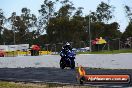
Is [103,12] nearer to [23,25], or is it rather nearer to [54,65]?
[23,25]

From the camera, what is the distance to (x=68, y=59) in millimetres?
21703

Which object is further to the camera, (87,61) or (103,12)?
(103,12)

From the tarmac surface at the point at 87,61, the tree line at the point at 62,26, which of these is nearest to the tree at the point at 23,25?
the tree line at the point at 62,26

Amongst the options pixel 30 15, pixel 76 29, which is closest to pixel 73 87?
pixel 76 29

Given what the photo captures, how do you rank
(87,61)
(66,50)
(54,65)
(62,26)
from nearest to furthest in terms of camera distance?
1. (87,61)
2. (66,50)
3. (54,65)
4. (62,26)

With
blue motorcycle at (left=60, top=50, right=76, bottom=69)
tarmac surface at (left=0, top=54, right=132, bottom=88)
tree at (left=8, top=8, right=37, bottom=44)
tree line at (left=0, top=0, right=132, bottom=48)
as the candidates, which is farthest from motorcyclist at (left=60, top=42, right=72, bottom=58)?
tree at (left=8, top=8, right=37, bottom=44)

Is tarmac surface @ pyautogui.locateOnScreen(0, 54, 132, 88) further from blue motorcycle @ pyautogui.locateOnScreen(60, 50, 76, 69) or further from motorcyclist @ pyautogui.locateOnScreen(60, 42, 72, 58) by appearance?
motorcyclist @ pyautogui.locateOnScreen(60, 42, 72, 58)

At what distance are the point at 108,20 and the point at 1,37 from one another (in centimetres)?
3187

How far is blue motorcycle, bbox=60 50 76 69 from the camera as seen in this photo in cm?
2144

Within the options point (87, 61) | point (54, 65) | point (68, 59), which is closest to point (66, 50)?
point (68, 59)

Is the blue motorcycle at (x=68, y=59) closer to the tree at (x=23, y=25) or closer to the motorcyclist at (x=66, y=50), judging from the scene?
the motorcyclist at (x=66, y=50)

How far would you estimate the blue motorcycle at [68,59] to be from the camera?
21438mm

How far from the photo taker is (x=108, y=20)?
102m

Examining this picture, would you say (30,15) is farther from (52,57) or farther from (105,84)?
(105,84)
